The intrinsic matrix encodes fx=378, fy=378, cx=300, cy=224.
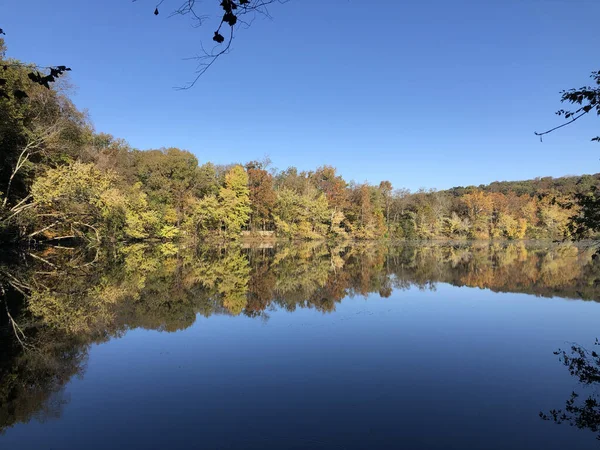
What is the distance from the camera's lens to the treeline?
62.1 ft

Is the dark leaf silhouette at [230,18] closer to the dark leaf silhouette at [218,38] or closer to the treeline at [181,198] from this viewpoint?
the dark leaf silhouette at [218,38]

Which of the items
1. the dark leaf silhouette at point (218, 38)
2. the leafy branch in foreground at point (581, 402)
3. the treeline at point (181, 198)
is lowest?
the leafy branch in foreground at point (581, 402)

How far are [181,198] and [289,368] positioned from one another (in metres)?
34.3

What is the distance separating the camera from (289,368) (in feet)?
18.6

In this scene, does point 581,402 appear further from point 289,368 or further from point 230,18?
point 230,18

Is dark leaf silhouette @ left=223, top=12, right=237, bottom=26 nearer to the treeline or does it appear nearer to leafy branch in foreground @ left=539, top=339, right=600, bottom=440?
the treeline

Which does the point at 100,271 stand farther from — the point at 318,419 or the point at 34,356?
the point at 318,419

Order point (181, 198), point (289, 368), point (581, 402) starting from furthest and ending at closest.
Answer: point (181, 198) < point (289, 368) < point (581, 402)

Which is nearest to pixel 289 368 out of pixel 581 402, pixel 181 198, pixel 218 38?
pixel 581 402

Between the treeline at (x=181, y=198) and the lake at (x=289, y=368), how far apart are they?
8.93 feet

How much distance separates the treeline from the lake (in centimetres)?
272

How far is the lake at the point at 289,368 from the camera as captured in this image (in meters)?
3.85

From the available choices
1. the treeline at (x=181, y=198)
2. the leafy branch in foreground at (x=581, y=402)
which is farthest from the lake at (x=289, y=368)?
the treeline at (x=181, y=198)

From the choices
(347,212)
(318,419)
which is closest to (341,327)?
(318,419)
